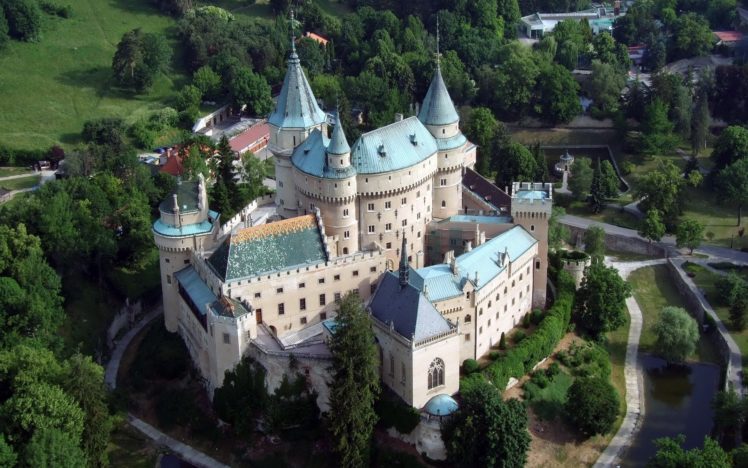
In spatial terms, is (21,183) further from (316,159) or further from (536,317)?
(536,317)

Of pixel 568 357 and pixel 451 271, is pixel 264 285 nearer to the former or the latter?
pixel 451 271

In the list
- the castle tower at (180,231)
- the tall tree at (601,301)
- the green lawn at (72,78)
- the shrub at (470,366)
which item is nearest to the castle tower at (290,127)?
the castle tower at (180,231)

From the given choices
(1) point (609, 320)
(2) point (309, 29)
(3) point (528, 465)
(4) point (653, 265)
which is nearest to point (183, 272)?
(3) point (528, 465)

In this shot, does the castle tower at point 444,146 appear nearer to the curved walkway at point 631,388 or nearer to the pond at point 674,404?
the curved walkway at point 631,388

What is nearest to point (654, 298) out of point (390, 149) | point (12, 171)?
point (390, 149)

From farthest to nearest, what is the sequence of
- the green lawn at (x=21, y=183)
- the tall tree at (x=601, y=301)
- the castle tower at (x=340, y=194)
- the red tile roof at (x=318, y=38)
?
the red tile roof at (x=318, y=38), the green lawn at (x=21, y=183), the tall tree at (x=601, y=301), the castle tower at (x=340, y=194)

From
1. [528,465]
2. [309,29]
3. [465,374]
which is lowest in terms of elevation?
[528,465]
